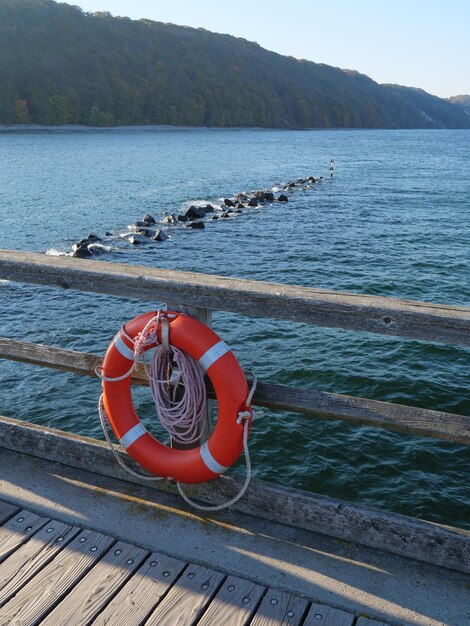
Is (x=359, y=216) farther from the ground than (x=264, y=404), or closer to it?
closer to it

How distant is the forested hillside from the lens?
10369 cm

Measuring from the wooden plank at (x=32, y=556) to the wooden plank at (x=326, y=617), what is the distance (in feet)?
3.98

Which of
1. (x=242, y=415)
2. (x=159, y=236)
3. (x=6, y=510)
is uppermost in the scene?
(x=242, y=415)

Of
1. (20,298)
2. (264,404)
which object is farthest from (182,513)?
(20,298)

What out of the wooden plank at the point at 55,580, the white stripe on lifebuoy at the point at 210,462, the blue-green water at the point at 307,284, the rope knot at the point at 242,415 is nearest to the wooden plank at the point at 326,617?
the white stripe on lifebuoy at the point at 210,462

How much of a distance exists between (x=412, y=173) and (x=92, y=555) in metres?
46.4

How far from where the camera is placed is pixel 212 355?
2.81 meters

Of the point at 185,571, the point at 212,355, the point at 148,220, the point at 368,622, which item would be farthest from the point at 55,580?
the point at 148,220

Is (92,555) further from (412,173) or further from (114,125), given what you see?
(114,125)

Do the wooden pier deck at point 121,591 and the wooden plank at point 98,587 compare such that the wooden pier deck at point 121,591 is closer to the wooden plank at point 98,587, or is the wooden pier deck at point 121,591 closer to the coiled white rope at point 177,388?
the wooden plank at point 98,587

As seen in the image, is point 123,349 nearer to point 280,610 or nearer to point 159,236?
point 280,610

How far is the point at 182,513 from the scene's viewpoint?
310cm

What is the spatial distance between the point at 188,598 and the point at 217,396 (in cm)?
89

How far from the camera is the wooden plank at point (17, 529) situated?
9.28ft
